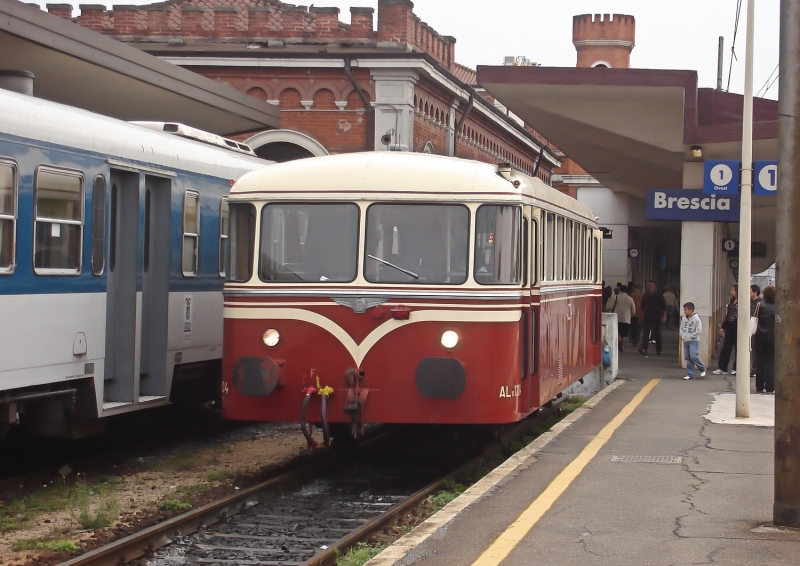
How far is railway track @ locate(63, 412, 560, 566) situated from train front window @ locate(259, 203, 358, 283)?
5.94 feet

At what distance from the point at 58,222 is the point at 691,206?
14075 mm

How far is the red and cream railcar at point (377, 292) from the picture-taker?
10.1 m

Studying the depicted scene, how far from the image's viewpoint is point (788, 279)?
297 inches

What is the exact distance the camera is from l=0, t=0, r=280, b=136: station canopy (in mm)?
15406

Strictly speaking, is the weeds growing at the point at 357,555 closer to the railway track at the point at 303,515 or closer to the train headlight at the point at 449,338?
the railway track at the point at 303,515

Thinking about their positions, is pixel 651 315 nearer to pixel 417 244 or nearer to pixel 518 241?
pixel 518 241

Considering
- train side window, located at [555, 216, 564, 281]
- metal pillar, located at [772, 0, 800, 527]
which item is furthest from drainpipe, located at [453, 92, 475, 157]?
metal pillar, located at [772, 0, 800, 527]

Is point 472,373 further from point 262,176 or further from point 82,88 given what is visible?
point 82,88

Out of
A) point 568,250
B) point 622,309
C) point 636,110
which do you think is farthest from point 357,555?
point 622,309

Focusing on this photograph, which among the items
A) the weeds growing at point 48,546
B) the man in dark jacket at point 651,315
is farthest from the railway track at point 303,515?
the man in dark jacket at point 651,315

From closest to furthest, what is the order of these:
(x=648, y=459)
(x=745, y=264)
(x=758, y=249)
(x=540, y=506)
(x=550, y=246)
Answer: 1. (x=540, y=506)
2. (x=648, y=459)
3. (x=550, y=246)
4. (x=745, y=264)
5. (x=758, y=249)

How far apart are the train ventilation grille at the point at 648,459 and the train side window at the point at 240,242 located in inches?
143

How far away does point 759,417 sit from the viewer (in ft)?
46.9

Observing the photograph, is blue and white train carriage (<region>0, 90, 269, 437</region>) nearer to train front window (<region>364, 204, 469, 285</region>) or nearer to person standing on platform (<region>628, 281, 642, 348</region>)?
train front window (<region>364, 204, 469, 285</region>)
